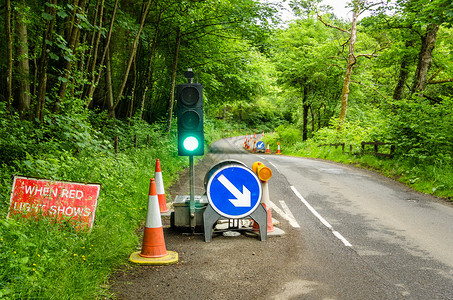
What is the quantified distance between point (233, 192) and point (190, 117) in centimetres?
142

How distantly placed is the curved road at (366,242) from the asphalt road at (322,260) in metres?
0.01

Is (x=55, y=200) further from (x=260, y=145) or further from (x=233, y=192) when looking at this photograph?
(x=260, y=145)

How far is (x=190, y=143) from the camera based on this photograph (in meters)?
5.72

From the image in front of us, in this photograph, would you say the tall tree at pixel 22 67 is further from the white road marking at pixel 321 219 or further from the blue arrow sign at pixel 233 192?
the white road marking at pixel 321 219

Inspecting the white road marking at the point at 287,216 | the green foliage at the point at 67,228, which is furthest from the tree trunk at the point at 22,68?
the white road marking at the point at 287,216

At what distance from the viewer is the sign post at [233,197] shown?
577cm

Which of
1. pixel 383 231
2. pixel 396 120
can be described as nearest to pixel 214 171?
pixel 383 231

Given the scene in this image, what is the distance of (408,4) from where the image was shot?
14.3m

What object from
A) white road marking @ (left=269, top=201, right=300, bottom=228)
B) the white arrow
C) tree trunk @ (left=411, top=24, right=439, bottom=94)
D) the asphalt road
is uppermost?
tree trunk @ (left=411, top=24, right=439, bottom=94)

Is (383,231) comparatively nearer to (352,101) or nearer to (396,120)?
(396,120)

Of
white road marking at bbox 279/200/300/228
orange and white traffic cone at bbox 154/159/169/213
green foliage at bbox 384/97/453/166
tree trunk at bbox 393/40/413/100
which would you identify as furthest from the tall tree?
tree trunk at bbox 393/40/413/100

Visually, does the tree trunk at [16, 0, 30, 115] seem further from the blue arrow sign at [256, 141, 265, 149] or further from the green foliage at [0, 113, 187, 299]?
the blue arrow sign at [256, 141, 265, 149]

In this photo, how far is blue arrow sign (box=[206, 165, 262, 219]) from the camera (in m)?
5.79

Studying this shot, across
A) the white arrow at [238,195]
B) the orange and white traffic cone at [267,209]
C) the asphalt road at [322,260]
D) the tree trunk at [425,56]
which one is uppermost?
the tree trunk at [425,56]
